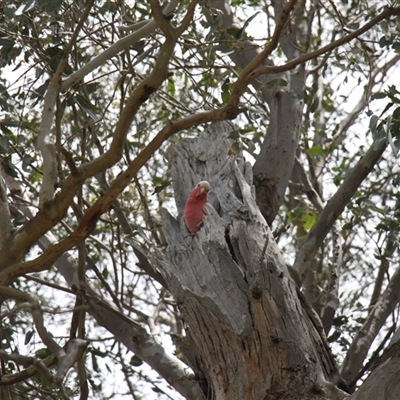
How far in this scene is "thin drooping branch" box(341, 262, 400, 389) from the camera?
4.21 metres

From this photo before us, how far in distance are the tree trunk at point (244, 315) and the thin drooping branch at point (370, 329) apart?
973mm

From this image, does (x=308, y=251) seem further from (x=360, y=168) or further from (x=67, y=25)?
(x=67, y=25)

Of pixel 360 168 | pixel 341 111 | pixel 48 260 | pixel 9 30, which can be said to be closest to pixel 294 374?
pixel 48 260

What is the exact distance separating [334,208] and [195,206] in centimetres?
96

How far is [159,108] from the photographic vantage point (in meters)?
6.47

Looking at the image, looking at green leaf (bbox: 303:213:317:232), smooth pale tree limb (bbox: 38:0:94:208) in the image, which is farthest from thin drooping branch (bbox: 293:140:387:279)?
smooth pale tree limb (bbox: 38:0:94:208)

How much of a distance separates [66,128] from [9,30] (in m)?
2.43

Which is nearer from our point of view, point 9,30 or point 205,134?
point 9,30

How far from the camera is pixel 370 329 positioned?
4.36 metres

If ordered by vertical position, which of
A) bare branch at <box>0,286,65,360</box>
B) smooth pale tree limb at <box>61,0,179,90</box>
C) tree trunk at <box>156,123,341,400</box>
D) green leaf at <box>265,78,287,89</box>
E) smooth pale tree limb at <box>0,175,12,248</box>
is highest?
green leaf at <box>265,78,287,89</box>

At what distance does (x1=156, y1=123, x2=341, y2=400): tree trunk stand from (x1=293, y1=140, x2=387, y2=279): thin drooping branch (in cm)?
78

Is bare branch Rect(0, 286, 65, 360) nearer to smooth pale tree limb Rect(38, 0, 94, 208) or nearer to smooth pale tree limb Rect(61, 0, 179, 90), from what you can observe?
smooth pale tree limb Rect(38, 0, 94, 208)

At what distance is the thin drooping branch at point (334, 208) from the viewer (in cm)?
426

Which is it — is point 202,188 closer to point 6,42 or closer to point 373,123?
point 373,123
